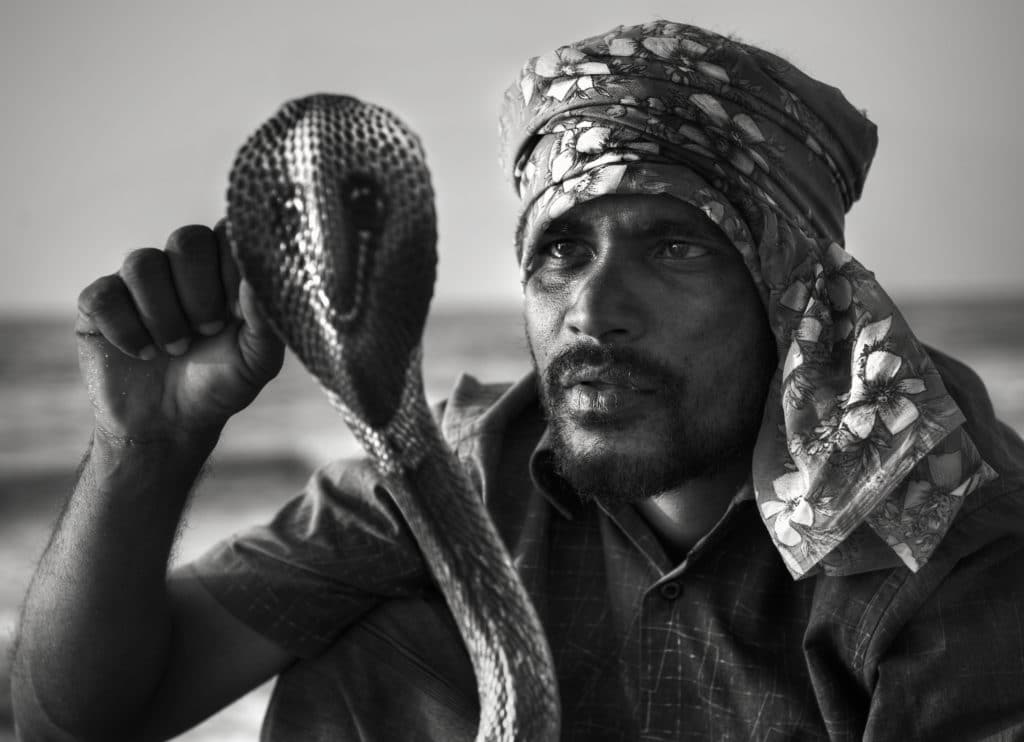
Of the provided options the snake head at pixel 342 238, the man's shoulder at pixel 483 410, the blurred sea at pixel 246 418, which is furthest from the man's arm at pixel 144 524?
the blurred sea at pixel 246 418

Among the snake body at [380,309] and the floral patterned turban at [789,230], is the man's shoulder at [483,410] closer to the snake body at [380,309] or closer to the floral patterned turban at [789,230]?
the floral patterned turban at [789,230]

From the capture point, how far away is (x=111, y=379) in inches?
58.6

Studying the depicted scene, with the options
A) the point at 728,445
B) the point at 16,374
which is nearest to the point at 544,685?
the point at 728,445

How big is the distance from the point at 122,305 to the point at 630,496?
74 cm

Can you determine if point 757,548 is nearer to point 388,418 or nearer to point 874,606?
point 874,606

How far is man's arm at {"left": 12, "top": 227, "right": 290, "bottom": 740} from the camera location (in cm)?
139

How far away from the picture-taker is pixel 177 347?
56.2 inches

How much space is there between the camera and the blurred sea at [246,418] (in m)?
5.64

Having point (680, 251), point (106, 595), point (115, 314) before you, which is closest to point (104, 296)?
point (115, 314)

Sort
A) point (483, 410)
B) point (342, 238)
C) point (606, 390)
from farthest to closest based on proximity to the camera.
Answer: point (483, 410) → point (606, 390) → point (342, 238)

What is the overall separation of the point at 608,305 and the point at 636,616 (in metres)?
0.47

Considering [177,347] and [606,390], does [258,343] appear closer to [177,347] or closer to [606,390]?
[177,347]

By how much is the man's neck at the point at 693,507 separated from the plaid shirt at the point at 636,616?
A: 0.04m

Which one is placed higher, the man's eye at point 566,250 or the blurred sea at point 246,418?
the man's eye at point 566,250
